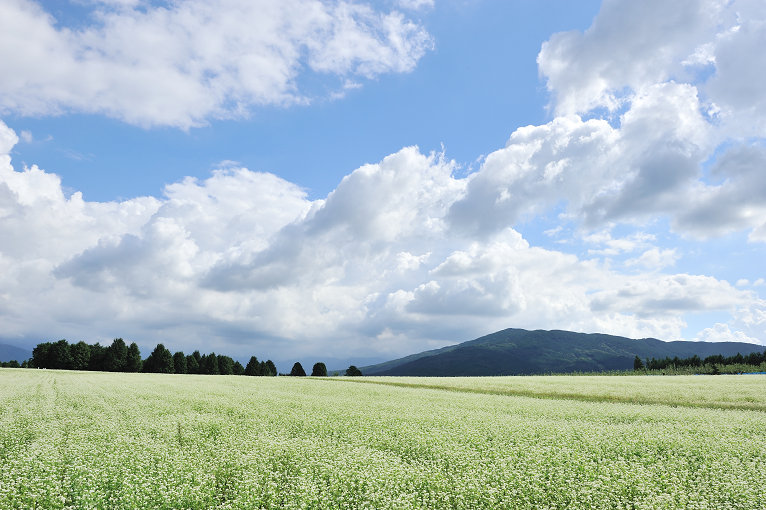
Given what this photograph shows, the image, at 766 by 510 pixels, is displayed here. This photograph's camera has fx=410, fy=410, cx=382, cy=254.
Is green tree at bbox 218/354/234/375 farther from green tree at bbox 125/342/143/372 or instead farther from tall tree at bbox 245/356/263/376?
green tree at bbox 125/342/143/372

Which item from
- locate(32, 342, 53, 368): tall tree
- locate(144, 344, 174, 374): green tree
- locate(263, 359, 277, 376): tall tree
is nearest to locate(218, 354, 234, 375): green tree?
locate(263, 359, 277, 376): tall tree

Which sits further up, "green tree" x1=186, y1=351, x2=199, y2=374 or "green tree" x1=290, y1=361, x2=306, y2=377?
"green tree" x1=186, y1=351, x2=199, y2=374

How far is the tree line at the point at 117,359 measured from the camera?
107 metres

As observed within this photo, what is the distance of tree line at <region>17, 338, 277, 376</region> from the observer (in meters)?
107

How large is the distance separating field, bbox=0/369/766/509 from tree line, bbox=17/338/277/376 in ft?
327

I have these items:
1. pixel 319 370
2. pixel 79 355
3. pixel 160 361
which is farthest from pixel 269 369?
pixel 79 355

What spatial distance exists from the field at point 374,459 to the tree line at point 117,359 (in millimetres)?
99534

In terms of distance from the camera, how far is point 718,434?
18.5m

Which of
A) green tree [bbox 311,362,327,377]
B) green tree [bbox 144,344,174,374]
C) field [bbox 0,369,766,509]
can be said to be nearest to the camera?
field [bbox 0,369,766,509]

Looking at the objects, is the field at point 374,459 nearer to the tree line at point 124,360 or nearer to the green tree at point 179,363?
the tree line at point 124,360

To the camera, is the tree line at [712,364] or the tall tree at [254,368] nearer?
the tree line at [712,364]

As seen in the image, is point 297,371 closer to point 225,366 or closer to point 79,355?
point 225,366

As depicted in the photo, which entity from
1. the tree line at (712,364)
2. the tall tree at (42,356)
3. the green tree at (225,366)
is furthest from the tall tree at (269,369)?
the tree line at (712,364)

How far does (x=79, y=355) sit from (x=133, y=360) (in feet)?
41.7
